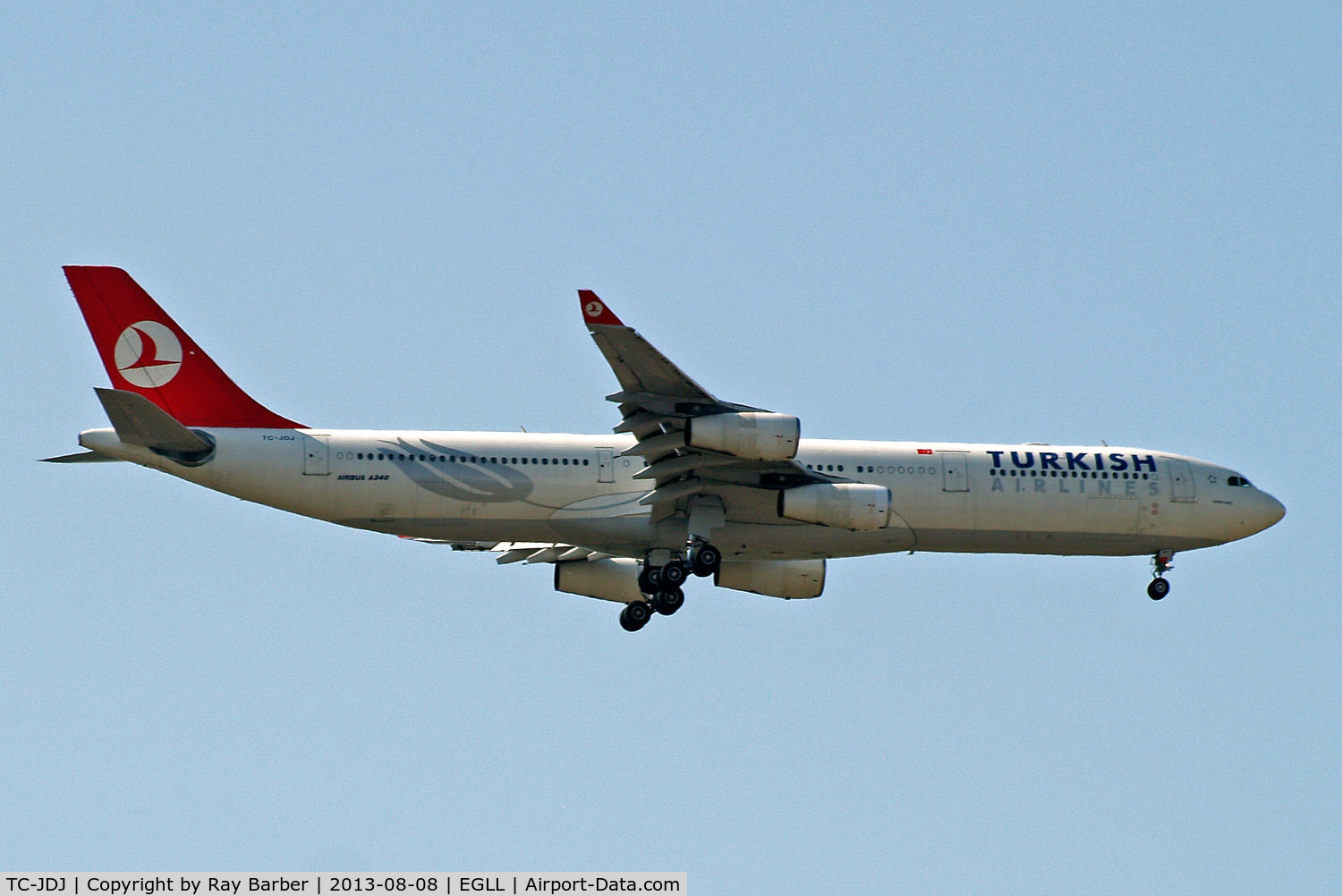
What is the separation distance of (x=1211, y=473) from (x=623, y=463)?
14.3 metres

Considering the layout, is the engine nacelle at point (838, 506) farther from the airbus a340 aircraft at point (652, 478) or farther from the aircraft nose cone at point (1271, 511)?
the aircraft nose cone at point (1271, 511)

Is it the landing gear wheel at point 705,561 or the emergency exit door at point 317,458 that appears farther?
the landing gear wheel at point 705,561

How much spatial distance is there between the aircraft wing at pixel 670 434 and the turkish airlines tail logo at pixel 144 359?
10.0 m

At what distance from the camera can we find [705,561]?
38969 millimetres

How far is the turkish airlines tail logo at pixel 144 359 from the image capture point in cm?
3897

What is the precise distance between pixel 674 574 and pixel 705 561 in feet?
3.87

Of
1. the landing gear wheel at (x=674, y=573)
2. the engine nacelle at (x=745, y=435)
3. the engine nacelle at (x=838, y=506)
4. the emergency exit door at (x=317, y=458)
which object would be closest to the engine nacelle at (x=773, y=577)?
the landing gear wheel at (x=674, y=573)

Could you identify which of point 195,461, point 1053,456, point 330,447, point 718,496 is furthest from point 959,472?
point 195,461

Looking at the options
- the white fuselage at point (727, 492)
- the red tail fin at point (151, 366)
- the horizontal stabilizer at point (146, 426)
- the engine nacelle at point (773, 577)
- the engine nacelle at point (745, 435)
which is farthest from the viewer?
the engine nacelle at point (773, 577)

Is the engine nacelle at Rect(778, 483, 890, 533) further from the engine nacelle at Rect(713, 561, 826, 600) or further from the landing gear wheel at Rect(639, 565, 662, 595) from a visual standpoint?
the engine nacelle at Rect(713, 561, 826, 600)

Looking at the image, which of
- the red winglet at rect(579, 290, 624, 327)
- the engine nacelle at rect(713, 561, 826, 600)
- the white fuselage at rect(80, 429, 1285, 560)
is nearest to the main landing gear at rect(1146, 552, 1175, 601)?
the white fuselage at rect(80, 429, 1285, 560)

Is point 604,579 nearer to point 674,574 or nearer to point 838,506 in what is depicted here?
point 674,574

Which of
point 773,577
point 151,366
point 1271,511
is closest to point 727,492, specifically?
point 773,577

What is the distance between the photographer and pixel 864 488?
38.5 meters
